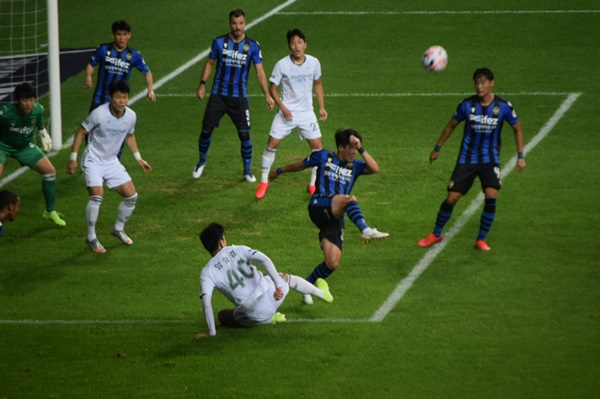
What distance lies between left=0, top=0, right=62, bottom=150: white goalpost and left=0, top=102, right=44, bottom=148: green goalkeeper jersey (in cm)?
366

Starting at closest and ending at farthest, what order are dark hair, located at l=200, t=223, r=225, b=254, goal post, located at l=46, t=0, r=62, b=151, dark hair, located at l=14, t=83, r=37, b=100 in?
dark hair, located at l=200, t=223, r=225, b=254 < dark hair, located at l=14, t=83, r=37, b=100 < goal post, located at l=46, t=0, r=62, b=151

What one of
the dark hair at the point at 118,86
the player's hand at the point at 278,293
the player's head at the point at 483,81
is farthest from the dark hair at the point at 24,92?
the player's head at the point at 483,81

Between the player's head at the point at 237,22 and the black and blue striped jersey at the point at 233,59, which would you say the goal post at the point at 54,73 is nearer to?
the black and blue striped jersey at the point at 233,59

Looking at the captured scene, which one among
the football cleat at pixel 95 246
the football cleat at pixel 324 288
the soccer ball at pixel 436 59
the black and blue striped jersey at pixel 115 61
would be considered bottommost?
the football cleat at pixel 95 246

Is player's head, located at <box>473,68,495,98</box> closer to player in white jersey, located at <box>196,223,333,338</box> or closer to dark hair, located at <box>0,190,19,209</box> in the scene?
player in white jersey, located at <box>196,223,333,338</box>

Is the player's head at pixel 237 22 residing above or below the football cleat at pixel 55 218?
above

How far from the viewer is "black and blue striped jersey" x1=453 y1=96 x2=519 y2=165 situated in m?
15.0

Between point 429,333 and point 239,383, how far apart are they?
7.42 ft

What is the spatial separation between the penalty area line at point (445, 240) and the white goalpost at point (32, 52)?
741cm

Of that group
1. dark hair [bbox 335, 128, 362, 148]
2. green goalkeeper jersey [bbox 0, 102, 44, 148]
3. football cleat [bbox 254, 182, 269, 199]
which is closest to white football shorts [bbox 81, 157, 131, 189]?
green goalkeeper jersey [bbox 0, 102, 44, 148]

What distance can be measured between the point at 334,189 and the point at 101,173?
3.37 meters

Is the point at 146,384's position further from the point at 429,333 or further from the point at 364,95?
the point at 364,95

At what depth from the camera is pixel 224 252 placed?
1261 centimetres

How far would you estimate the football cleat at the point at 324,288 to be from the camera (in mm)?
13732
